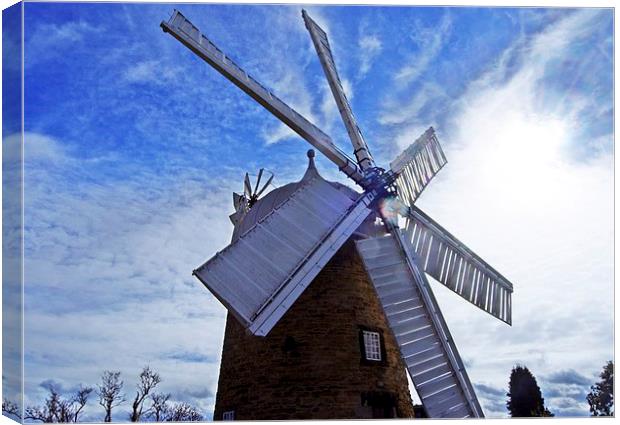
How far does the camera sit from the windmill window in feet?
32.8

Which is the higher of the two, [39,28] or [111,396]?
[39,28]

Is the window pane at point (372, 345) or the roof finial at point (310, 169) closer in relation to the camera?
the window pane at point (372, 345)

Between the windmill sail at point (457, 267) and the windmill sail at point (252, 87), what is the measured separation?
48.4 inches

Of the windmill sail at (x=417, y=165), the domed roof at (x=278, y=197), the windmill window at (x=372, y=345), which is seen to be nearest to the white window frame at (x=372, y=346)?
the windmill window at (x=372, y=345)

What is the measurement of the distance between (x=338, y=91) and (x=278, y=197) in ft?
6.63

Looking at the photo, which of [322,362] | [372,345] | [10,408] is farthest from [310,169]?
[10,408]

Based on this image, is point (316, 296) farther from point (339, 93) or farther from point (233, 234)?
point (339, 93)

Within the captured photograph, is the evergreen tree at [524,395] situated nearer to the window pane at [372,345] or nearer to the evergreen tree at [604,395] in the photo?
the evergreen tree at [604,395]

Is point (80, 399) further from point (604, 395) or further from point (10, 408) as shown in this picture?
point (604, 395)

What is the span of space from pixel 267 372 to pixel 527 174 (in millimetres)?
4397

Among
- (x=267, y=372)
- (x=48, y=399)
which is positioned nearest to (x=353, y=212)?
(x=267, y=372)

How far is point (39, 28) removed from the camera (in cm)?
950

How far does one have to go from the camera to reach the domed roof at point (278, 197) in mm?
10695

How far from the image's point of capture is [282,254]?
945 cm
